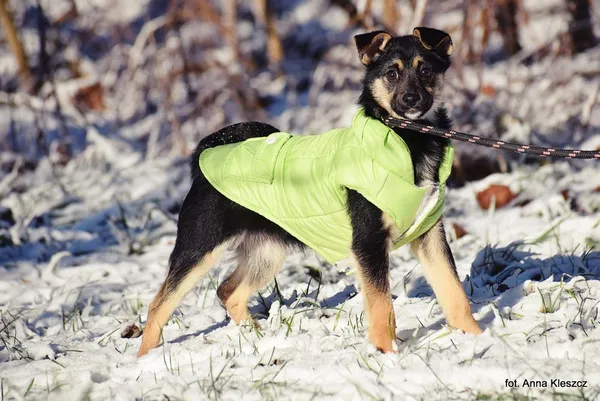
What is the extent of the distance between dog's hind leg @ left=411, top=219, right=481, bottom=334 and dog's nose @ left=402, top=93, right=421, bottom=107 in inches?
27.5

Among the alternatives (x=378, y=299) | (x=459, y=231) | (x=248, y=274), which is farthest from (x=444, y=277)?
(x=459, y=231)

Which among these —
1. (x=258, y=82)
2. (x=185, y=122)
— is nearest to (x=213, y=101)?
(x=185, y=122)

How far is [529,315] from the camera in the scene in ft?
13.3

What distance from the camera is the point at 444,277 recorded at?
404 cm

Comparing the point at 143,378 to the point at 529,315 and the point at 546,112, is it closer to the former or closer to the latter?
the point at 529,315

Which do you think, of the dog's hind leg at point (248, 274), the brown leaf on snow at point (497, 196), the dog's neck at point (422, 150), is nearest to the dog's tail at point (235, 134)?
the dog's hind leg at point (248, 274)

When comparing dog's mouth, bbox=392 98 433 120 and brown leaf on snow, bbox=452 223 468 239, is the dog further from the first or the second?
brown leaf on snow, bbox=452 223 468 239

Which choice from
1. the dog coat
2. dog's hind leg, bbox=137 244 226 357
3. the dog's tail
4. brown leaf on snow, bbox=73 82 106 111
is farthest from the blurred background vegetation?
dog's hind leg, bbox=137 244 226 357

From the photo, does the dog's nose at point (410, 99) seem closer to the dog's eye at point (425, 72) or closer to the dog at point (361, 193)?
the dog at point (361, 193)

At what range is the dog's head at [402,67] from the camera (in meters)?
4.07

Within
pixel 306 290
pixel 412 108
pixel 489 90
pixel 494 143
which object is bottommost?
pixel 306 290

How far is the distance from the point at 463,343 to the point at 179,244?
1809 mm

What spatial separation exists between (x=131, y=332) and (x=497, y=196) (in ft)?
13.3

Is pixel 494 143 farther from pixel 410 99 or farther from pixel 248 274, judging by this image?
pixel 248 274
